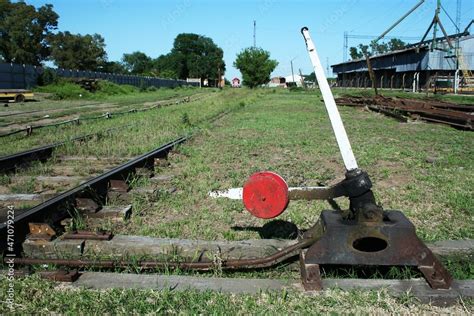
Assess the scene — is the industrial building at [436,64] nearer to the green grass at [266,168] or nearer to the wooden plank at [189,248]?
the green grass at [266,168]

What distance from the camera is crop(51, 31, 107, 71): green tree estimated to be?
7975 cm

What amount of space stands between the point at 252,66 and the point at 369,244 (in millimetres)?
73622

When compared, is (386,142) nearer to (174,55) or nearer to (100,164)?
(100,164)

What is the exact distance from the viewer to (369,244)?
2693 millimetres

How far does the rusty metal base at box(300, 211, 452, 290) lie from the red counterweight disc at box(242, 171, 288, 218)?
0.29 metres

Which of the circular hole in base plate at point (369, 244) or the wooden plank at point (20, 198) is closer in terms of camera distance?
the circular hole in base plate at point (369, 244)

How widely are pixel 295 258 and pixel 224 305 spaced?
72 centimetres

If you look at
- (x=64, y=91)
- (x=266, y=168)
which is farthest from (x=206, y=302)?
(x=64, y=91)

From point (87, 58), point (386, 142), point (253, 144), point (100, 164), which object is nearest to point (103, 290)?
point (100, 164)

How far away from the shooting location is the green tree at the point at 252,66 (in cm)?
7494

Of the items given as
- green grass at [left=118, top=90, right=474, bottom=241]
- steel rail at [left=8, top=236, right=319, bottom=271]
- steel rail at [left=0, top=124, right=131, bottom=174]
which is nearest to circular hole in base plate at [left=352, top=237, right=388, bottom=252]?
steel rail at [left=8, top=236, right=319, bottom=271]

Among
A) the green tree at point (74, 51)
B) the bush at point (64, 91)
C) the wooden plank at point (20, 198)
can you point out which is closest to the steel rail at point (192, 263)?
the wooden plank at point (20, 198)

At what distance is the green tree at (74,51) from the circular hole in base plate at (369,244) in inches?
3323

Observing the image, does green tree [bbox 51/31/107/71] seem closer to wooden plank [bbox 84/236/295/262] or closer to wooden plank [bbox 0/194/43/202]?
wooden plank [bbox 0/194/43/202]
